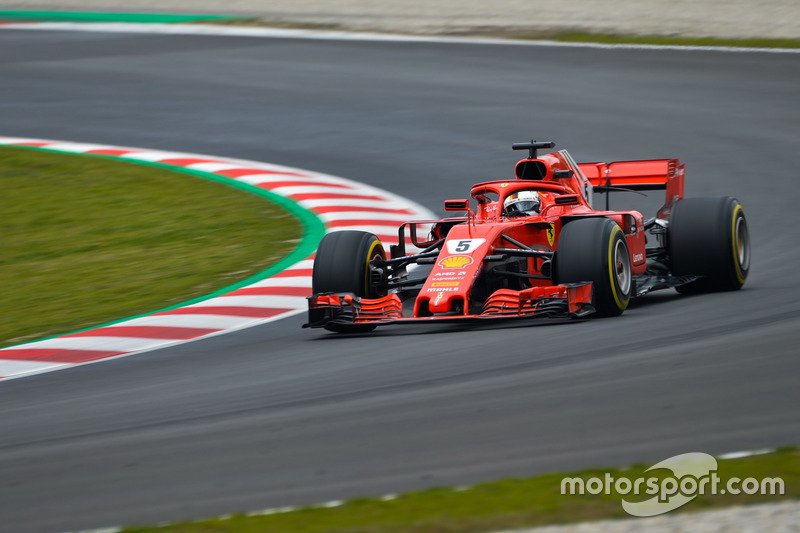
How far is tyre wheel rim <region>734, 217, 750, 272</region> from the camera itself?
411 inches

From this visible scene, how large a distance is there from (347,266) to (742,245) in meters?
3.33

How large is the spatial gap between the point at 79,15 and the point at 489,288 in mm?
24034

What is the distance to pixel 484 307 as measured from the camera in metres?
9.27

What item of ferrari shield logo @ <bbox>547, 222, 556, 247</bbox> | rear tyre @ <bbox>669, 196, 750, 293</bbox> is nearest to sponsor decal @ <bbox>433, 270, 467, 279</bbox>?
ferrari shield logo @ <bbox>547, 222, 556, 247</bbox>

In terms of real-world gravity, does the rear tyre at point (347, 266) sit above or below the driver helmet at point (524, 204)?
below

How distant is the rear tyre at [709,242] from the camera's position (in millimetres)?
10227

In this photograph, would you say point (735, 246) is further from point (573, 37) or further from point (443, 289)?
point (573, 37)

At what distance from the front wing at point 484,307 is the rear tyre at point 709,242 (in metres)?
1.59

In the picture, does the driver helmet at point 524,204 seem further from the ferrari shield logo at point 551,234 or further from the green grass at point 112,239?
the green grass at point 112,239

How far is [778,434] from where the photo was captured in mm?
5980

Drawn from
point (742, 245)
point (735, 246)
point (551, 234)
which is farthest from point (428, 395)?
point (742, 245)

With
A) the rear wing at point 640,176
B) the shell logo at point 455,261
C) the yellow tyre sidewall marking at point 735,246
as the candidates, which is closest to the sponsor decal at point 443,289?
the shell logo at point 455,261

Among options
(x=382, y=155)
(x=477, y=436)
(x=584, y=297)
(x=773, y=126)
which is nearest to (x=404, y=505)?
(x=477, y=436)

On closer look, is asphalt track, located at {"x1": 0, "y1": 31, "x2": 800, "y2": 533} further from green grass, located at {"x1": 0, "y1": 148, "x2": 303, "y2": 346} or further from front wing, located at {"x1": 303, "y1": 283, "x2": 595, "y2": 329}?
green grass, located at {"x1": 0, "y1": 148, "x2": 303, "y2": 346}
